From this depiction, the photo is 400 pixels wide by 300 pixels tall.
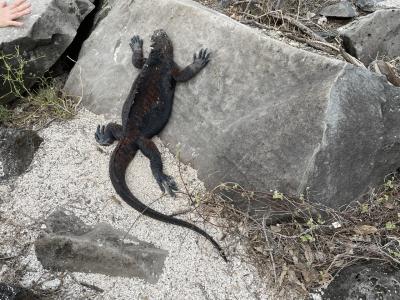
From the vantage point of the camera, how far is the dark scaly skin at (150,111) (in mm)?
4293

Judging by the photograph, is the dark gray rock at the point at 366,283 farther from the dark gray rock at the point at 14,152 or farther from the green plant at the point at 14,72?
the green plant at the point at 14,72

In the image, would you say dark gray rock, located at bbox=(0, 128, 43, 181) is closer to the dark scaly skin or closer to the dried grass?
the dark scaly skin

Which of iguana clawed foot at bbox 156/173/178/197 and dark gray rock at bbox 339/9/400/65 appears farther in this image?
dark gray rock at bbox 339/9/400/65

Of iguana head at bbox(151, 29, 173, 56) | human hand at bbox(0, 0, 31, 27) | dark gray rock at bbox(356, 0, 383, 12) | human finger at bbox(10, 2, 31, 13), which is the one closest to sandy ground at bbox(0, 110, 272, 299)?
iguana head at bbox(151, 29, 173, 56)

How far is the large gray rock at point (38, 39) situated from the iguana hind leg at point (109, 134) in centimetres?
96

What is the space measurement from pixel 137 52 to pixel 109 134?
2.81 ft

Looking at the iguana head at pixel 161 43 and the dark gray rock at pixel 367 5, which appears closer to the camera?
the iguana head at pixel 161 43

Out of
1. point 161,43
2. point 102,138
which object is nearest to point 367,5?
point 161,43

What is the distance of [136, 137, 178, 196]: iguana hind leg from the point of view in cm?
424

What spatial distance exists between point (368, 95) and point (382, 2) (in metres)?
2.85

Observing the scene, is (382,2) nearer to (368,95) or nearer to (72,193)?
(368,95)

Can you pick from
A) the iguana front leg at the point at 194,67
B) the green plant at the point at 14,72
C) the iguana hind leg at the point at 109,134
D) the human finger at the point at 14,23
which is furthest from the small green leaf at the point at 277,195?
the human finger at the point at 14,23

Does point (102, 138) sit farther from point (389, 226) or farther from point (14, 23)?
point (389, 226)

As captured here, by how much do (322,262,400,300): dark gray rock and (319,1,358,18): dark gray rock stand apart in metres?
3.37
